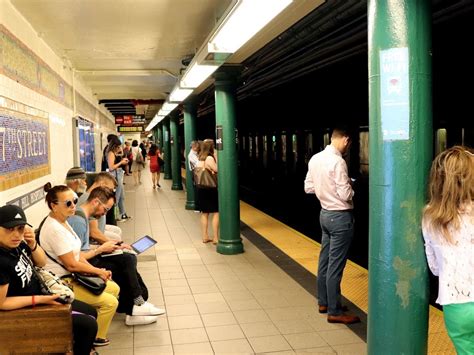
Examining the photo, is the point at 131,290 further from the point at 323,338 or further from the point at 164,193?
the point at 164,193

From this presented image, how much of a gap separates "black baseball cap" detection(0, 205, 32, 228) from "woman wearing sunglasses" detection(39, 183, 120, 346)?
633 mm

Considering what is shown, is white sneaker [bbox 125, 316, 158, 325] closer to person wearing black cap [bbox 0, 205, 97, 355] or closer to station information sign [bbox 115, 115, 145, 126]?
person wearing black cap [bbox 0, 205, 97, 355]

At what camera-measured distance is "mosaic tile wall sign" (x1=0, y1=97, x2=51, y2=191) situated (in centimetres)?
365

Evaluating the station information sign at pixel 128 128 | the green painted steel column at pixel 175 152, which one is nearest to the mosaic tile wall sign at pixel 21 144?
the green painted steel column at pixel 175 152

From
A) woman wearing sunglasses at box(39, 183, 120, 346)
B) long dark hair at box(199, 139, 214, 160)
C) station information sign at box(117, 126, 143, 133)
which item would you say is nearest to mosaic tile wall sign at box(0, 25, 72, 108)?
woman wearing sunglasses at box(39, 183, 120, 346)

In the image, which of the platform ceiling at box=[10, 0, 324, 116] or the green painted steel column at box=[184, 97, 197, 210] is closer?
the platform ceiling at box=[10, 0, 324, 116]

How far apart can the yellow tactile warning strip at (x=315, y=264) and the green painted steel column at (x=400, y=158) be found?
47.4 inches

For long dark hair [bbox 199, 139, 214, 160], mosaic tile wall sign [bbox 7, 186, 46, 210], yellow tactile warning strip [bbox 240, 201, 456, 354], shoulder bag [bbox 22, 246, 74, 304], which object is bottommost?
yellow tactile warning strip [bbox 240, 201, 456, 354]

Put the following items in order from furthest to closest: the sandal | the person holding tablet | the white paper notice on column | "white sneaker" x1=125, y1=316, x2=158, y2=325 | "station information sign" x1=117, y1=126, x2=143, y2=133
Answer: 1. "station information sign" x1=117, y1=126, x2=143, y2=133
2. "white sneaker" x1=125, y1=316, x2=158, y2=325
3. the person holding tablet
4. the sandal
5. the white paper notice on column

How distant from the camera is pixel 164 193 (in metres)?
12.9

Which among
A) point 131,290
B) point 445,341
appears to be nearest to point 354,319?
point 445,341

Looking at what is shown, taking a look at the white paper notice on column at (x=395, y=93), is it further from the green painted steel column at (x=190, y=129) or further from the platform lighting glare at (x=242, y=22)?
the green painted steel column at (x=190, y=129)

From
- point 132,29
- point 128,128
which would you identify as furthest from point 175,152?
point 128,128

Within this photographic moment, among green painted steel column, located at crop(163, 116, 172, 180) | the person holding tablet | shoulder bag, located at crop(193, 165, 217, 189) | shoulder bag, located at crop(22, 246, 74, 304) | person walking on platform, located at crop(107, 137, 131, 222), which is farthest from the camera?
green painted steel column, located at crop(163, 116, 172, 180)
